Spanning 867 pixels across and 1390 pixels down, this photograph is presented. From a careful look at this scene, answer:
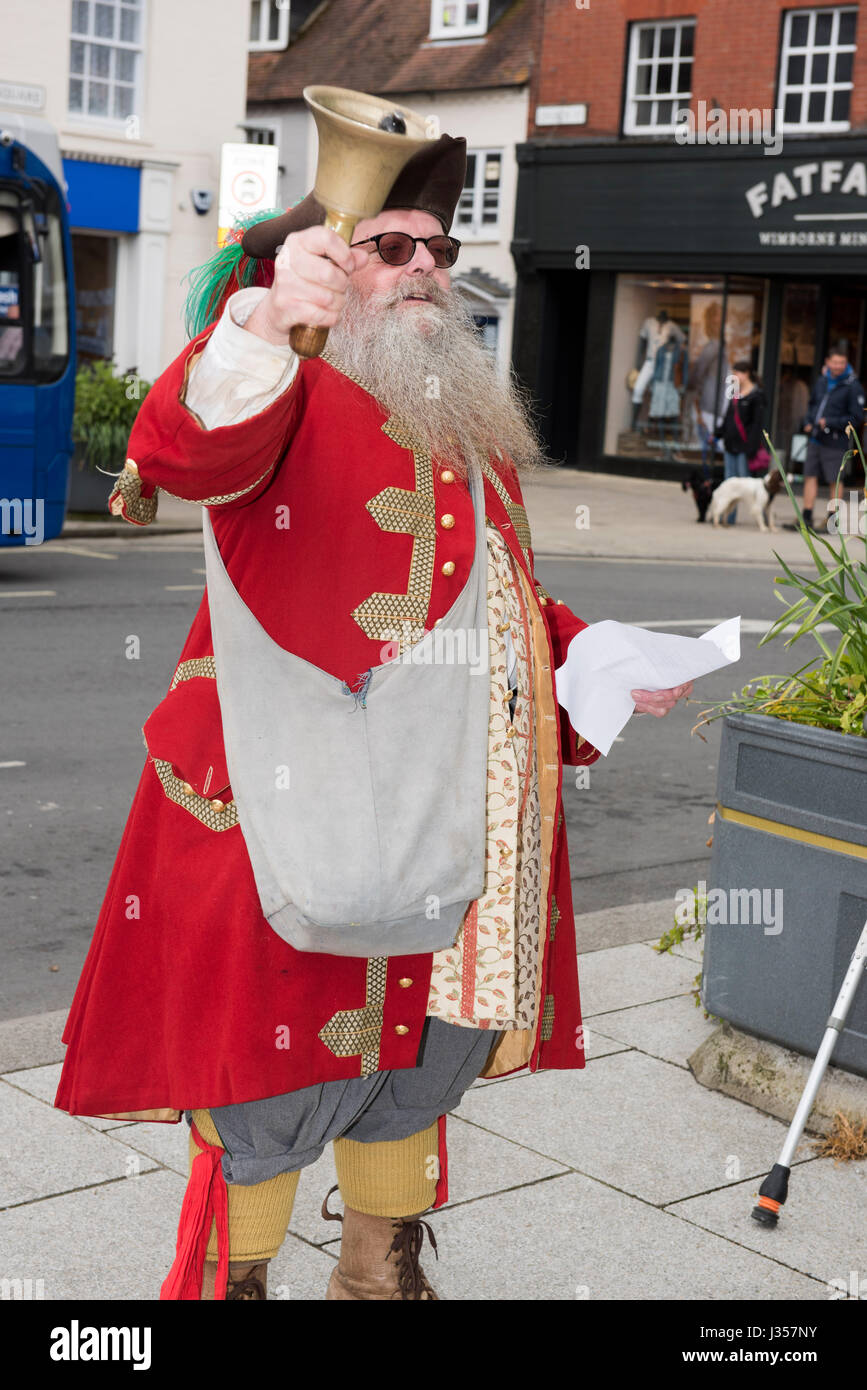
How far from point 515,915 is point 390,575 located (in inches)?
21.7

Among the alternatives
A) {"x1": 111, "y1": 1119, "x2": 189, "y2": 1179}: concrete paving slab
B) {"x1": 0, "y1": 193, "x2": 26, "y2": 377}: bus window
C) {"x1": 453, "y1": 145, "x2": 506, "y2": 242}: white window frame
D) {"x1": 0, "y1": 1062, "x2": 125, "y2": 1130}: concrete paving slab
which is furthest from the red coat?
{"x1": 453, "y1": 145, "x2": 506, "y2": 242}: white window frame

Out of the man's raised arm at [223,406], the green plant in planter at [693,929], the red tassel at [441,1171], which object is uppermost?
the man's raised arm at [223,406]

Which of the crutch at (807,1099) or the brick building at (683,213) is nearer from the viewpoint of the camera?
the crutch at (807,1099)

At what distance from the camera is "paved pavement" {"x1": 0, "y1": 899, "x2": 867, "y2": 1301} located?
307 cm

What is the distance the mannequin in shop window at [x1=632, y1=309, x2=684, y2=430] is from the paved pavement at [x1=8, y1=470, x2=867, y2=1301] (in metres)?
21.4

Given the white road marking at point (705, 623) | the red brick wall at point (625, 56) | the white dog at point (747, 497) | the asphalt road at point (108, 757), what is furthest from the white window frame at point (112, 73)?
the white road marking at point (705, 623)

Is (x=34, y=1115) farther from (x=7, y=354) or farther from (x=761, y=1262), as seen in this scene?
(x=7, y=354)

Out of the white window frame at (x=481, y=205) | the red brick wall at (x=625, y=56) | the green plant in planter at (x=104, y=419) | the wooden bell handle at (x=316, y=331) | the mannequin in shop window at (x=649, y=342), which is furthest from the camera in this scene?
the white window frame at (x=481, y=205)

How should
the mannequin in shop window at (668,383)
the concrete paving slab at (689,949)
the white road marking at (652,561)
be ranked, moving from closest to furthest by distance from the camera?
the concrete paving slab at (689,949)
the white road marking at (652,561)
the mannequin in shop window at (668,383)

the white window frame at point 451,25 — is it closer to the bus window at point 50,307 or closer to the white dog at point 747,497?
the white dog at point 747,497

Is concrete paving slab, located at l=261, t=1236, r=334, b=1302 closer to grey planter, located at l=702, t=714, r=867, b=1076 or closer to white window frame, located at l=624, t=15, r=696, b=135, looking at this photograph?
grey planter, located at l=702, t=714, r=867, b=1076

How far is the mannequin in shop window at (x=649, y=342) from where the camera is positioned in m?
24.7

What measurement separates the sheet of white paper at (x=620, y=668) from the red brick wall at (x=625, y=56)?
21.6 m

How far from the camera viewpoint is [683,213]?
24.0 meters
